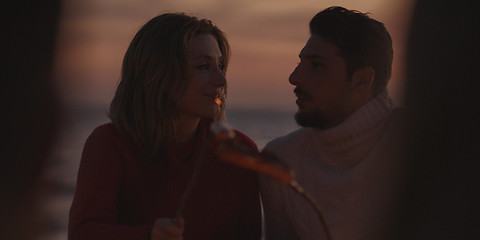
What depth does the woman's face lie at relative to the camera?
2586 millimetres

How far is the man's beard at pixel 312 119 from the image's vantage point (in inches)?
103

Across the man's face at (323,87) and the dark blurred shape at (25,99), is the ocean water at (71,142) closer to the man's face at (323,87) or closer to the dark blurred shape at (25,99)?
the dark blurred shape at (25,99)

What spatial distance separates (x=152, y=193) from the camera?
262 cm

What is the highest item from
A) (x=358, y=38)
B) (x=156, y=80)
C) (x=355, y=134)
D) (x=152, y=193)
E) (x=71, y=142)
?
(x=358, y=38)

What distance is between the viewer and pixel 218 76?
259 centimetres

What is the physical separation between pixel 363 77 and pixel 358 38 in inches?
6.4

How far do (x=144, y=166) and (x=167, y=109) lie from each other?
0.82 feet

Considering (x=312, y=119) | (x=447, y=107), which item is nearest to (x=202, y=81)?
(x=312, y=119)

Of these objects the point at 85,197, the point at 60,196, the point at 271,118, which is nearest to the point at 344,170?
the point at 85,197

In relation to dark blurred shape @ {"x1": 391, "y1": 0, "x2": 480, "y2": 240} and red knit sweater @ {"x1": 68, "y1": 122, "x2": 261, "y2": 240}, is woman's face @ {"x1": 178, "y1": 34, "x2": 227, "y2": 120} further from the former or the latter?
dark blurred shape @ {"x1": 391, "y1": 0, "x2": 480, "y2": 240}

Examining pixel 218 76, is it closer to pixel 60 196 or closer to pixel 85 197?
pixel 85 197

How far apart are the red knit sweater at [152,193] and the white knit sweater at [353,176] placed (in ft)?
0.90

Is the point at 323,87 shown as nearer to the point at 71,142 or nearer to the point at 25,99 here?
the point at 25,99

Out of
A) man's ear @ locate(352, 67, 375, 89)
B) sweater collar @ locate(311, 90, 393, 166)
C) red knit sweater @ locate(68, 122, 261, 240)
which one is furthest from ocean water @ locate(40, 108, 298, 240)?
man's ear @ locate(352, 67, 375, 89)
